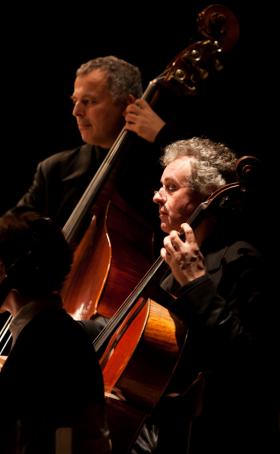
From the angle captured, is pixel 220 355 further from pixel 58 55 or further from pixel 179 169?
pixel 58 55

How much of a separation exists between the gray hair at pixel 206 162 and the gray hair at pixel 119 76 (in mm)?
545

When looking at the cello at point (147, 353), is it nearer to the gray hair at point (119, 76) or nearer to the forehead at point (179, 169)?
the forehead at point (179, 169)

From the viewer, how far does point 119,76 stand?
3.16 m

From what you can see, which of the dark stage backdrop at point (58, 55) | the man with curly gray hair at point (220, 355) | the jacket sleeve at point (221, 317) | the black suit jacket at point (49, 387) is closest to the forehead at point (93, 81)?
the dark stage backdrop at point (58, 55)

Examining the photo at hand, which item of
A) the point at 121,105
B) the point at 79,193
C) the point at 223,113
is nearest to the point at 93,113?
the point at 121,105

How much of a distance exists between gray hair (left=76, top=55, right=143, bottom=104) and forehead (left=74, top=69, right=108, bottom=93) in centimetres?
2

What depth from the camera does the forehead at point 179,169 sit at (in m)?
2.56

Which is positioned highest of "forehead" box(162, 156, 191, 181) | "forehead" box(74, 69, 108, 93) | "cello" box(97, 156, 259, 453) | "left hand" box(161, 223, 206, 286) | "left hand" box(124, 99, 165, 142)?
"forehead" box(74, 69, 108, 93)

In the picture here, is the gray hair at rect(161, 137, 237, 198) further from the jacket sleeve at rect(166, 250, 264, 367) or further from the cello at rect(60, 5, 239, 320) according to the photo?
the jacket sleeve at rect(166, 250, 264, 367)

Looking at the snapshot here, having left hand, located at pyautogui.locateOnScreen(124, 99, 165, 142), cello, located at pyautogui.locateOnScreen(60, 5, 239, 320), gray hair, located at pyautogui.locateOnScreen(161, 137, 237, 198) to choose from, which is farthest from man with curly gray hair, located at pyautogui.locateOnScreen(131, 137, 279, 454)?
left hand, located at pyautogui.locateOnScreen(124, 99, 165, 142)

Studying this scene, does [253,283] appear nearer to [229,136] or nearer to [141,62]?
[229,136]

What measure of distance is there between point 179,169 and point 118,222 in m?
0.37

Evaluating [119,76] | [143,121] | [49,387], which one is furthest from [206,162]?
[49,387]

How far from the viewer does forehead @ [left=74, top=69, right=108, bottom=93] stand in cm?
313
